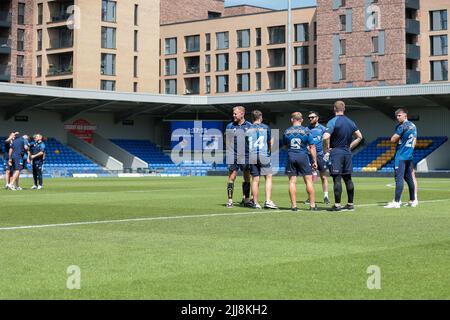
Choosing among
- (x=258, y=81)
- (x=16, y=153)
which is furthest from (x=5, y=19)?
(x=16, y=153)

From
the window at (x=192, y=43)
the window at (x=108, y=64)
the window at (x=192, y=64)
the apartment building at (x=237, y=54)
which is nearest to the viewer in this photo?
the window at (x=108, y=64)

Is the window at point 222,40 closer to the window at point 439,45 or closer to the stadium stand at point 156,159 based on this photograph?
the window at point 439,45

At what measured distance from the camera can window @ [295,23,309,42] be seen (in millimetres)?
94125

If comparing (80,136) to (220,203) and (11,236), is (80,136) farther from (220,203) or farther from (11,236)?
(11,236)

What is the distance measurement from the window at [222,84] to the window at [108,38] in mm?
17240

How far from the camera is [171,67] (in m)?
106

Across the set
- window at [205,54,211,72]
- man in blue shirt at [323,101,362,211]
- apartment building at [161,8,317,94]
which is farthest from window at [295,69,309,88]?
man in blue shirt at [323,101,362,211]

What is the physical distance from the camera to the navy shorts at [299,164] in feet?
56.6

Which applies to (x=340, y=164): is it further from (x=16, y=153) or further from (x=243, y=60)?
(x=243, y=60)

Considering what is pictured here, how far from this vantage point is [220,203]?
19812mm

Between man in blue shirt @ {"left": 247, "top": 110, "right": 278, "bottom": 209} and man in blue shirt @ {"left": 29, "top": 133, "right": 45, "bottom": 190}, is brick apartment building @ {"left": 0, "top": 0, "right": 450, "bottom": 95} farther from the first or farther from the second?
man in blue shirt @ {"left": 247, "top": 110, "right": 278, "bottom": 209}

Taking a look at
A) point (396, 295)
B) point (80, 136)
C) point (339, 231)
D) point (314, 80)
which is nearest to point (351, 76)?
point (314, 80)

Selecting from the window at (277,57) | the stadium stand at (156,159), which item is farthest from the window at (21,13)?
the stadium stand at (156,159)
